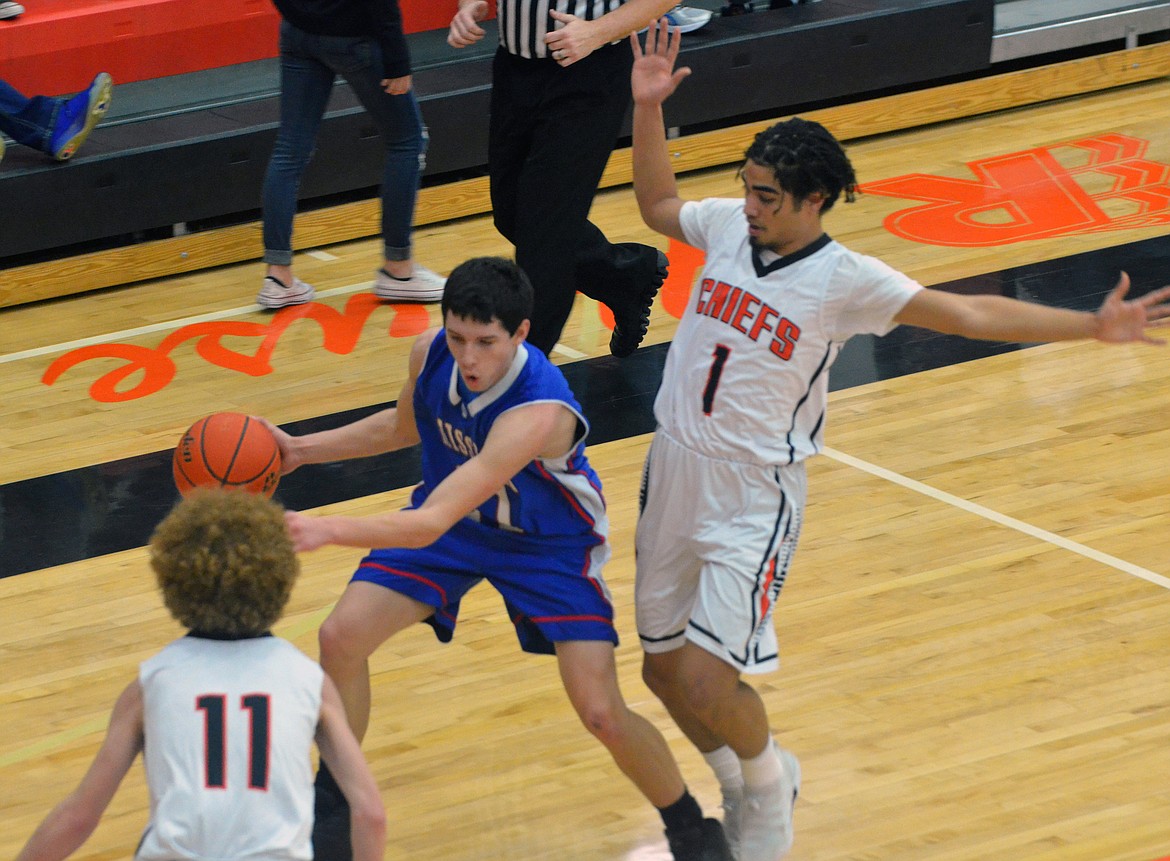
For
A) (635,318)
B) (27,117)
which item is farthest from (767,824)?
(27,117)

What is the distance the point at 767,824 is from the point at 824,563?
55.5 inches

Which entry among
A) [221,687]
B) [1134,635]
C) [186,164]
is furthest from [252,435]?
[186,164]

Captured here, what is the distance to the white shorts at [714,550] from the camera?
3207 mm

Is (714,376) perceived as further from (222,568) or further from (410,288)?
(410,288)

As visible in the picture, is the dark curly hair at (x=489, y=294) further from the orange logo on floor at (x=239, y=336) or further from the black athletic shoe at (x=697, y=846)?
the orange logo on floor at (x=239, y=336)

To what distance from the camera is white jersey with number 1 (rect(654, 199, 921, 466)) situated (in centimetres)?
323

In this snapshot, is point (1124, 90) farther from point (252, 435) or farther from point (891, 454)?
point (252, 435)

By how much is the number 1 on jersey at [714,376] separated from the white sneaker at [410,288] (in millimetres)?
3589

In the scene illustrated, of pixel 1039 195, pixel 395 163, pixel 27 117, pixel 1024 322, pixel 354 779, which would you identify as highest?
pixel 1024 322

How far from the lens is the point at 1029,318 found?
3131 millimetres

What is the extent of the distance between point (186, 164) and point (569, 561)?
14.4 ft

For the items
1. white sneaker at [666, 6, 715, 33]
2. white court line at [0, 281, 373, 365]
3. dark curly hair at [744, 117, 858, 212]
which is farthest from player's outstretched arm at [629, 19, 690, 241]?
white sneaker at [666, 6, 715, 33]

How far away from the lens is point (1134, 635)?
4.14 m

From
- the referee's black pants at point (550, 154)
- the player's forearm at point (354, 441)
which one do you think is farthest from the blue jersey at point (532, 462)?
the referee's black pants at point (550, 154)
